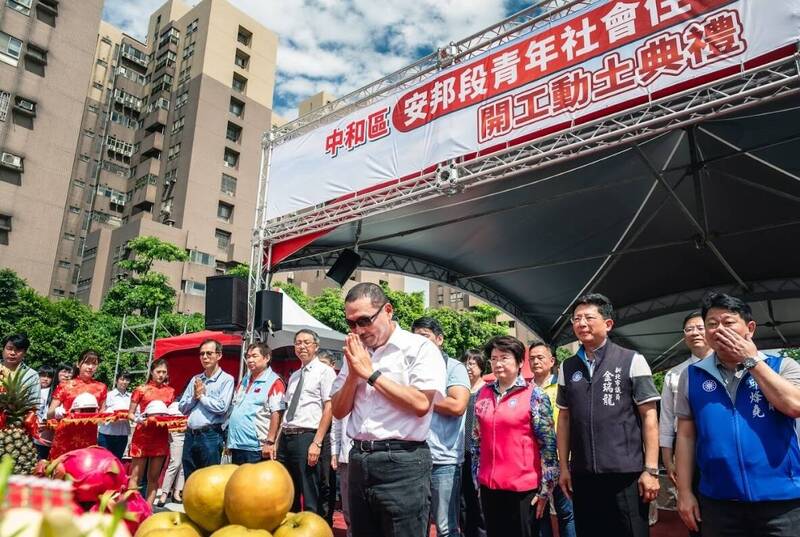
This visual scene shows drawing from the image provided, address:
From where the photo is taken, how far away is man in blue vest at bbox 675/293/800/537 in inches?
78.9

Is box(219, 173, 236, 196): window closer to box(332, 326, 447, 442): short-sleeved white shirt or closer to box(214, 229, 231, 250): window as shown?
box(214, 229, 231, 250): window

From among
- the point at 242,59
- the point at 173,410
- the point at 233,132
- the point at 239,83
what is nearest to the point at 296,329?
the point at 173,410

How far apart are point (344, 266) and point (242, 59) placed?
39047mm

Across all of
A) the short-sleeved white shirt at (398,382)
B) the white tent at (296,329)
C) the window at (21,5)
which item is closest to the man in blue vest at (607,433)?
the short-sleeved white shirt at (398,382)

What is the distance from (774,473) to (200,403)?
14.5 feet

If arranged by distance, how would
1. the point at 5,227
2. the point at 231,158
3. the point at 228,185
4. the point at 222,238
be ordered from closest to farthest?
the point at 5,227 → the point at 222,238 → the point at 228,185 → the point at 231,158

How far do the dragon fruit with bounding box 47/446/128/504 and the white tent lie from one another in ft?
22.0

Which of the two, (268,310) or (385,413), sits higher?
(268,310)

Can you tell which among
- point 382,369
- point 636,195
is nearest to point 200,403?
point 382,369

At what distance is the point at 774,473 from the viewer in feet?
6.61

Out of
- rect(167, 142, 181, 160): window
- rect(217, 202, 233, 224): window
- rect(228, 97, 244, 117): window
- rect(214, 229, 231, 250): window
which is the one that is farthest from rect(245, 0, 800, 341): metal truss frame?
rect(228, 97, 244, 117): window

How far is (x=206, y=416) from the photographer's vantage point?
16.3 feet

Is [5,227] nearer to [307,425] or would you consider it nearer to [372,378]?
[307,425]

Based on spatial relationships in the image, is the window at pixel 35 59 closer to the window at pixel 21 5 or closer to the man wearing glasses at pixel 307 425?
the window at pixel 21 5
